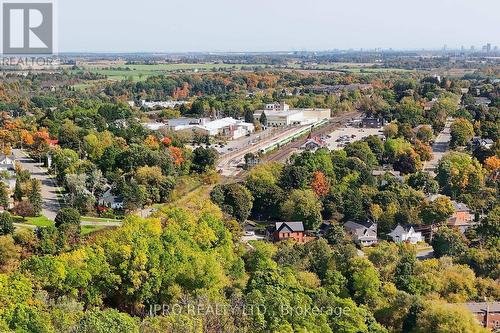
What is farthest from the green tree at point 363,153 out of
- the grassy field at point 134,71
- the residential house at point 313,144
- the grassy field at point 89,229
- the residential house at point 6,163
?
the grassy field at point 134,71

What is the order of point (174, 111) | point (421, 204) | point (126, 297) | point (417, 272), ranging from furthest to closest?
point (174, 111)
point (421, 204)
point (417, 272)
point (126, 297)

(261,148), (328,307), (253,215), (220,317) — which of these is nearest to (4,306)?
(220,317)

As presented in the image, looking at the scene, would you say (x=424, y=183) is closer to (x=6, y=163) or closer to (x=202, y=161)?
(x=202, y=161)

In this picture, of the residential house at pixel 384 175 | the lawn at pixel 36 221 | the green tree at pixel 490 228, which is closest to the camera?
the green tree at pixel 490 228

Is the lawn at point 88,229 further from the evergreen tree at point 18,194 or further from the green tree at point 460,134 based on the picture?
the green tree at point 460,134

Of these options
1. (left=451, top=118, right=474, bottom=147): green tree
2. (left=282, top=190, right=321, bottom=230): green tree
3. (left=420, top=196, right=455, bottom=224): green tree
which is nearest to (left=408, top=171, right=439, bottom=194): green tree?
(left=420, top=196, right=455, bottom=224): green tree

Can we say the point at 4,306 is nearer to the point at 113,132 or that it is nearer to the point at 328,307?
the point at 328,307

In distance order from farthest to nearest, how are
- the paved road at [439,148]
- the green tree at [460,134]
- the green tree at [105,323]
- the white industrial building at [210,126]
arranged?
the white industrial building at [210,126]
the green tree at [460,134]
the paved road at [439,148]
the green tree at [105,323]
